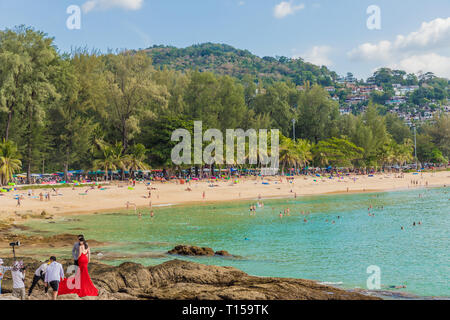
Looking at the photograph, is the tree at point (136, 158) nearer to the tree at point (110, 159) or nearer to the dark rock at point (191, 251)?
the tree at point (110, 159)

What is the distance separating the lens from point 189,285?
1297cm

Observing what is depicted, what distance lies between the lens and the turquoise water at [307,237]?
19.0 metres

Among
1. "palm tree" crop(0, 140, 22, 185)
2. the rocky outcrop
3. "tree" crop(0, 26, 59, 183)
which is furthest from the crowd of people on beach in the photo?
"tree" crop(0, 26, 59, 183)

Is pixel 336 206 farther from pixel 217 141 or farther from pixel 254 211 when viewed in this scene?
pixel 217 141

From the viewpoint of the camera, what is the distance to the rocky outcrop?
38.4ft

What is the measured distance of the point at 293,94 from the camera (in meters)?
98.4

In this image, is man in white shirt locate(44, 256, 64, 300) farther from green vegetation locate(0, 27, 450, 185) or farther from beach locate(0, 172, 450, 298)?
green vegetation locate(0, 27, 450, 185)

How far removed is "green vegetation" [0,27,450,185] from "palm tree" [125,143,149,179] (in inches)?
5.5

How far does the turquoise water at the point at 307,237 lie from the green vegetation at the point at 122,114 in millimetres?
22486

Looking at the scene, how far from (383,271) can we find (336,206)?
27.1m

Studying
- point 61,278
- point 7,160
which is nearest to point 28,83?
point 7,160

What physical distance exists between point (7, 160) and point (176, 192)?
62.3 feet

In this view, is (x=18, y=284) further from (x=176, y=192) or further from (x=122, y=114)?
(x=122, y=114)
